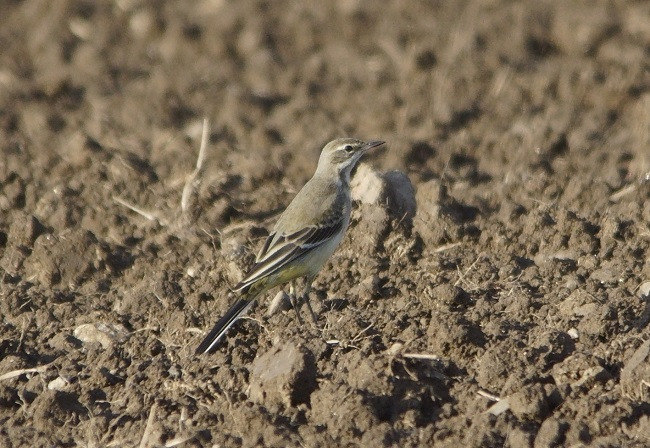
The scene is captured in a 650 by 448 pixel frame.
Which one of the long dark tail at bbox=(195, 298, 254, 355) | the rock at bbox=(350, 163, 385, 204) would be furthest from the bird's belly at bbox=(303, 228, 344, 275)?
the rock at bbox=(350, 163, 385, 204)

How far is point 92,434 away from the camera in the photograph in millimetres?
7883

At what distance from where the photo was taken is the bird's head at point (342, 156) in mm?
10930

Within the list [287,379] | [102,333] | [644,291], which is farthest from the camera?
[102,333]

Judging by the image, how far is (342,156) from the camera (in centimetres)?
1098

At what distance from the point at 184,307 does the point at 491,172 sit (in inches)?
177

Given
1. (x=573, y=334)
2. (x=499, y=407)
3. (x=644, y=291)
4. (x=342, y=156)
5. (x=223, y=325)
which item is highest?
(x=342, y=156)

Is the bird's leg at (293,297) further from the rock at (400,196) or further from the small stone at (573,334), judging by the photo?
the small stone at (573,334)

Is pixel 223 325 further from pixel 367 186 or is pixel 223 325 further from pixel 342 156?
pixel 367 186

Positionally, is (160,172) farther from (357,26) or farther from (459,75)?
(357,26)

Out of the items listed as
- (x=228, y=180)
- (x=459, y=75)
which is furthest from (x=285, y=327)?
(x=459, y=75)

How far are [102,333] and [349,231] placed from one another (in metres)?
2.77

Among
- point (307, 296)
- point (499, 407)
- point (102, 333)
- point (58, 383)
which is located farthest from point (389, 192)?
point (58, 383)

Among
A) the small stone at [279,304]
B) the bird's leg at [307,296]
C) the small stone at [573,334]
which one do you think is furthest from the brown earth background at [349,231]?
the small stone at [279,304]

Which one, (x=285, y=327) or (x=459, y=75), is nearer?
(x=285, y=327)
